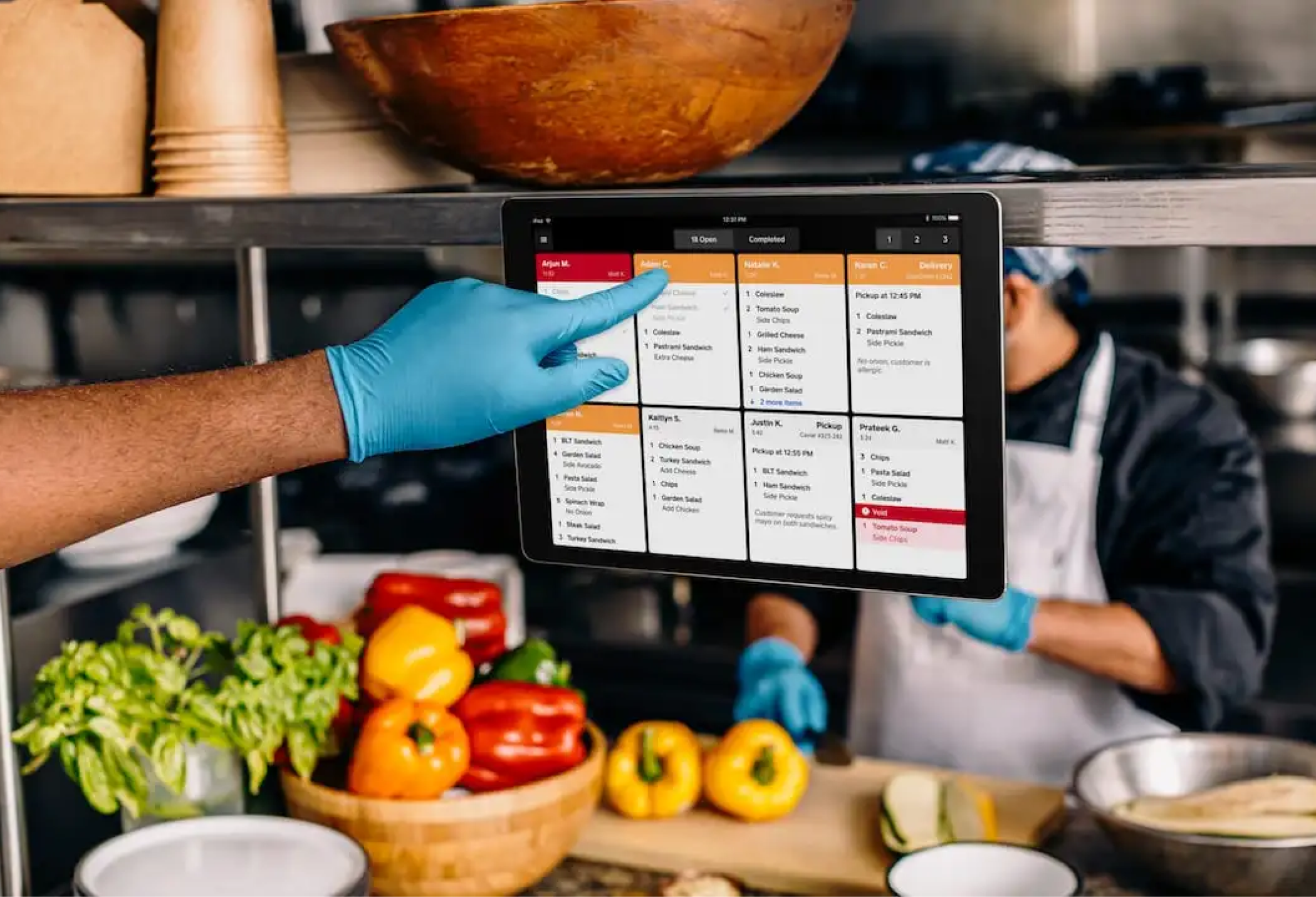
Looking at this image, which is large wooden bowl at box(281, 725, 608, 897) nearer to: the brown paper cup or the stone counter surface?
the stone counter surface

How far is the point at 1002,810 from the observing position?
176 cm

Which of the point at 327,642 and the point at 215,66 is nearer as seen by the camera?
the point at 215,66

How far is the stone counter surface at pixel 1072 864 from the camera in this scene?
5.09 ft

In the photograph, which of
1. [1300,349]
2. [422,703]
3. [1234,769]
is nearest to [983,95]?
[1300,349]

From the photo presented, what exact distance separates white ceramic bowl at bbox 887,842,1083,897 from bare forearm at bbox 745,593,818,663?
→ 1.01 metres

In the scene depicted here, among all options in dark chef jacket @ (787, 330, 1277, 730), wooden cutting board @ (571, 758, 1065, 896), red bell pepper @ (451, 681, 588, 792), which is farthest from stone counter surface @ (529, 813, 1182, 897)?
dark chef jacket @ (787, 330, 1277, 730)

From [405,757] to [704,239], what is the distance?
1.97ft

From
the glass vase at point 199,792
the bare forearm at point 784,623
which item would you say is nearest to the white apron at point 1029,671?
the bare forearm at point 784,623

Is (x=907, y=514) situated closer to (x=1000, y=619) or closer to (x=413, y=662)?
(x=413, y=662)

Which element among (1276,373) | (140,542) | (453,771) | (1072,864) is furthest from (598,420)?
(1276,373)

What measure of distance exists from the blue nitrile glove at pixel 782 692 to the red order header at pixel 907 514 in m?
0.91

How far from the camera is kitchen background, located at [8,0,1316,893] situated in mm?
3486

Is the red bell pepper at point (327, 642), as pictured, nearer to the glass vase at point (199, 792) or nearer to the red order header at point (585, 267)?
the glass vase at point (199, 792)

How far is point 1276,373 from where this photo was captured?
137 inches
